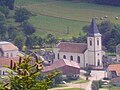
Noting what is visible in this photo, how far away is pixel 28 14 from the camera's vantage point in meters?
64.6

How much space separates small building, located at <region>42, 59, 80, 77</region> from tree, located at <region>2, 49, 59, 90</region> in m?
35.2

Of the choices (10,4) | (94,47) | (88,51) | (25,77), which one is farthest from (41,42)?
(25,77)

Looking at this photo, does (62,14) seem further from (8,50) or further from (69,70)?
(69,70)

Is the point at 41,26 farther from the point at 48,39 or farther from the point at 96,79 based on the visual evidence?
the point at 96,79

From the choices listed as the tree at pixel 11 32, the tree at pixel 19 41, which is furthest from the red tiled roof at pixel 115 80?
the tree at pixel 11 32

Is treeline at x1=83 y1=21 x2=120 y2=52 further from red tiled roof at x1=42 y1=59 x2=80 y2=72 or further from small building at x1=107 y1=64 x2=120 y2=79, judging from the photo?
small building at x1=107 y1=64 x2=120 y2=79

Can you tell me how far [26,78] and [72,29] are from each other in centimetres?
5206

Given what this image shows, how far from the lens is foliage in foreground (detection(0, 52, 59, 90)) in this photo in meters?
6.77

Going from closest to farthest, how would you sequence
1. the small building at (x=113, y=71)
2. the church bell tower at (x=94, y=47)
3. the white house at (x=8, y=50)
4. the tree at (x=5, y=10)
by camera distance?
the small building at (x=113, y=71), the church bell tower at (x=94, y=47), the white house at (x=8, y=50), the tree at (x=5, y=10)

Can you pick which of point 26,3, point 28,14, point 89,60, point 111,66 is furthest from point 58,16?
point 111,66

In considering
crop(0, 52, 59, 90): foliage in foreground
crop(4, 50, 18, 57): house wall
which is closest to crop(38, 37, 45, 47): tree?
crop(4, 50, 18, 57): house wall

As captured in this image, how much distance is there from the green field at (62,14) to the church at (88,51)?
8.74 m

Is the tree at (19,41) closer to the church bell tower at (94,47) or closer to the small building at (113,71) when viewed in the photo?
the church bell tower at (94,47)

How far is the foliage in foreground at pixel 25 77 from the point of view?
677 cm
